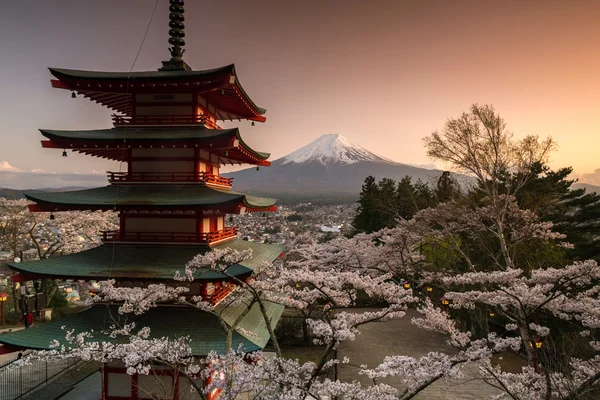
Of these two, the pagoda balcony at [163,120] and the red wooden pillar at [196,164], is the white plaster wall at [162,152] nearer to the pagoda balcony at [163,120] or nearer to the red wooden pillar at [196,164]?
the red wooden pillar at [196,164]

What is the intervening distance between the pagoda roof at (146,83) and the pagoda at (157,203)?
1.3 inches

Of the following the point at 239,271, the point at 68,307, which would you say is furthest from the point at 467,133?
the point at 68,307

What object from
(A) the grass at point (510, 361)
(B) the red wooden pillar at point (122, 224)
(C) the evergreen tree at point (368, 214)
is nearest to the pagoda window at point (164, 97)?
(B) the red wooden pillar at point (122, 224)

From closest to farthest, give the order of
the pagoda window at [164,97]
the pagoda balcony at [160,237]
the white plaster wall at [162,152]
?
the pagoda balcony at [160,237], the white plaster wall at [162,152], the pagoda window at [164,97]

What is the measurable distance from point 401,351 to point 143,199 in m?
14.0

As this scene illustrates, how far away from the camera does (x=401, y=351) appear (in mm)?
17453

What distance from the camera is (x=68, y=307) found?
23.5m

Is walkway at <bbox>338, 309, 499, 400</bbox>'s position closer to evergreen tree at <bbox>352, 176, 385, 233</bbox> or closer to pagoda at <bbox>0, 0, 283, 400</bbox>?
pagoda at <bbox>0, 0, 283, 400</bbox>

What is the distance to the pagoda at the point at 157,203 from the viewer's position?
10.0 m

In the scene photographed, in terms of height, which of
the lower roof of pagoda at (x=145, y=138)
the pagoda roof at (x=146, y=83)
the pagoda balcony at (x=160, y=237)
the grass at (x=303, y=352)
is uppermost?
the pagoda roof at (x=146, y=83)

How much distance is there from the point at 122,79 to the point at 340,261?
16.7 m

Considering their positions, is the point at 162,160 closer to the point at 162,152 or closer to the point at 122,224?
the point at 162,152

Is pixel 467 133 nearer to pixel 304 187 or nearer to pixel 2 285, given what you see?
pixel 2 285

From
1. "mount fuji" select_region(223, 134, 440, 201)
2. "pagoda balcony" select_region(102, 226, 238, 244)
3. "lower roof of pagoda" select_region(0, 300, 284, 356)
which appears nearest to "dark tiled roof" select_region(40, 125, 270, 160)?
"pagoda balcony" select_region(102, 226, 238, 244)
